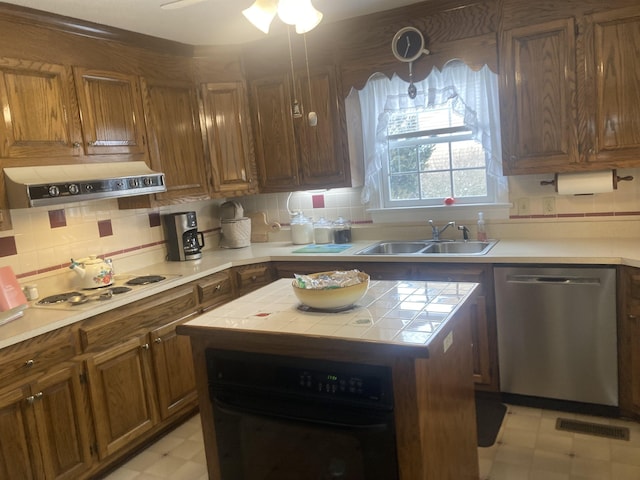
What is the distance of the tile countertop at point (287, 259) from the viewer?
2.35 meters

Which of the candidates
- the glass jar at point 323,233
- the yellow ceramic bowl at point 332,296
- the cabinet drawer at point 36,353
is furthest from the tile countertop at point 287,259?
the yellow ceramic bowl at point 332,296

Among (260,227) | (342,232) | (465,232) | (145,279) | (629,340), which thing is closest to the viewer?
(629,340)

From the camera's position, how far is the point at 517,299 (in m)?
2.83

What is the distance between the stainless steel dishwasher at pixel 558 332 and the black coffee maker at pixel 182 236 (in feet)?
6.55

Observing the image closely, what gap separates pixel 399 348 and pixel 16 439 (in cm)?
172

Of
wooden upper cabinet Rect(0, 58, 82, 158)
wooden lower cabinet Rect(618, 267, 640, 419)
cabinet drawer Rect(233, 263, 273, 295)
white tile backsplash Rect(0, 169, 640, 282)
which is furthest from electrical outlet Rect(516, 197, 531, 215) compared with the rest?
→ wooden upper cabinet Rect(0, 58, 82, 158)

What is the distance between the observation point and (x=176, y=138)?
3.45 m

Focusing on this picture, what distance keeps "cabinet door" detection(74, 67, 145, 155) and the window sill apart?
5.51 feet

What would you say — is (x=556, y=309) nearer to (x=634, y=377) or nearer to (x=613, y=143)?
(x=634, y=377)

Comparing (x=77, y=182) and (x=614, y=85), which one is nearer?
(x=77, y=182)

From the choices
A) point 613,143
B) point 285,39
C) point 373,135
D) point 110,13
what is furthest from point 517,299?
point 110,13

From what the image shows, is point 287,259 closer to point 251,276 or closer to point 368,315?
point 251,276

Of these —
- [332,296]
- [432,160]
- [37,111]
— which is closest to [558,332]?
[432,160]

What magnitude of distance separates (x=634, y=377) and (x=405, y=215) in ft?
5.52
